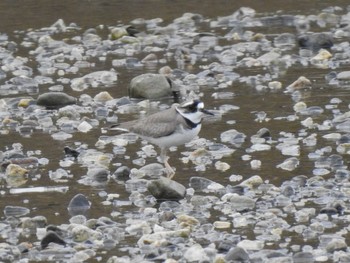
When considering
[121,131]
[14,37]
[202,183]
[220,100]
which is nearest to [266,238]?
[202,183]

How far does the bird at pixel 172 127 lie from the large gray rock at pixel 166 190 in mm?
1035

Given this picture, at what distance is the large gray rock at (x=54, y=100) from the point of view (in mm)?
19141

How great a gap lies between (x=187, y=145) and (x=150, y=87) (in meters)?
3.35

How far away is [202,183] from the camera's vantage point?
14.1 meters

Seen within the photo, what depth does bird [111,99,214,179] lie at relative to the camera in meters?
15.0

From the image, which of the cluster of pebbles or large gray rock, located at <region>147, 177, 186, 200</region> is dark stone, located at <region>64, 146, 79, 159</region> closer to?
the cluster of pebbles

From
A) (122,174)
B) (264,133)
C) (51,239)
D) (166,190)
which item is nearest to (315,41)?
(264,133)

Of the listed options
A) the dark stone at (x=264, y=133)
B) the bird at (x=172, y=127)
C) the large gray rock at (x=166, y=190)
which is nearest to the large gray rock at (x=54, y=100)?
the bird at (x=172, y=127)

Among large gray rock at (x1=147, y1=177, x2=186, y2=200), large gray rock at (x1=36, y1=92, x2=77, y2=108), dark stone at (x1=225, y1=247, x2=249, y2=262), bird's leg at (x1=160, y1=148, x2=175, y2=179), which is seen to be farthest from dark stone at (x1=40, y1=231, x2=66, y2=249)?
large gray rock at (x1=36, y1=92, x2=77, y2=108)

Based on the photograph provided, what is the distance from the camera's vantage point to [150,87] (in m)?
19.7

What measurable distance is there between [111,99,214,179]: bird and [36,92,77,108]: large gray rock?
12.6 feet

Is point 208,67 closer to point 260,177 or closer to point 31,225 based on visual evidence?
point 260,177

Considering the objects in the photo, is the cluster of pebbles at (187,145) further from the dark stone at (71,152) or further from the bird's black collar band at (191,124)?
the bird's black collar band at (191,124)

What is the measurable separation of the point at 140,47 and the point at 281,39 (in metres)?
2.87
